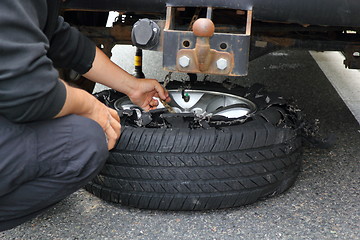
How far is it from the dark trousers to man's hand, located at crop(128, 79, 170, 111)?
753 millimetres

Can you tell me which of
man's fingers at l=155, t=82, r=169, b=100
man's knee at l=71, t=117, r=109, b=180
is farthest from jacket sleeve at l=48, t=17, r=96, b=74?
man's knee at l=71, t=117, r=109, b=180

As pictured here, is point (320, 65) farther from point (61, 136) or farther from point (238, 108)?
point (61, 136)

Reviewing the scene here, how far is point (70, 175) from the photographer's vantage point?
1.47 meters

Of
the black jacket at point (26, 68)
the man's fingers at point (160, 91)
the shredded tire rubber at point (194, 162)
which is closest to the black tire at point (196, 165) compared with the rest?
the shredded tire rubber at point (194, 162)

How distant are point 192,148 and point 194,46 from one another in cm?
39

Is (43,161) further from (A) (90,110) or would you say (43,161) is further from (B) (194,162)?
(B) (194,162)

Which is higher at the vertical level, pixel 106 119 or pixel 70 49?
pixel 70 49

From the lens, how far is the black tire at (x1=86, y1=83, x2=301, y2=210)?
6.26 feet

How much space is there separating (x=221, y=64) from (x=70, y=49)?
60 cm

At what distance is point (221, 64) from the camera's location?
1.75 metres

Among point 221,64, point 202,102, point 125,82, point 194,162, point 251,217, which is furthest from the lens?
point 202,102

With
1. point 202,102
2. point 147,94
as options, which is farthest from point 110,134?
point 202,102

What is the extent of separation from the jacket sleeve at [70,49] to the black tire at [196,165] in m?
0.31

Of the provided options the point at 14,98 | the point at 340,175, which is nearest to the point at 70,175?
the point at 14,98
